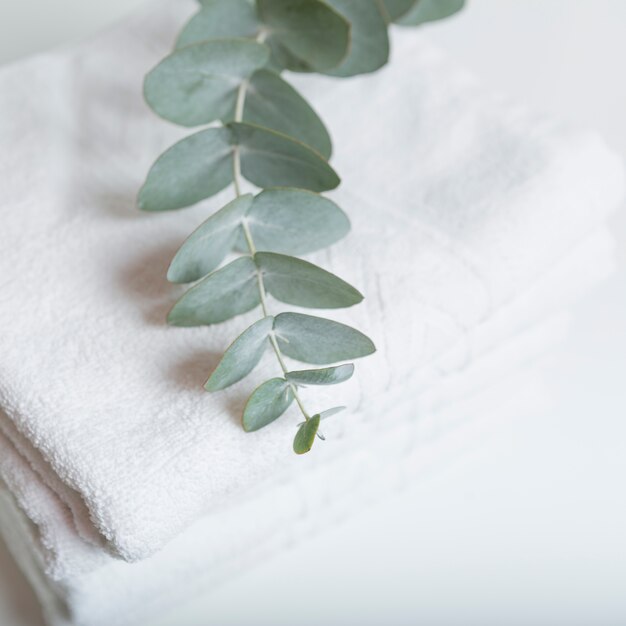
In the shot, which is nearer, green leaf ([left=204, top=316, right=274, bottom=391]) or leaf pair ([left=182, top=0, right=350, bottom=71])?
green leaf ([left=204, top=316, right=274, bottom=391])

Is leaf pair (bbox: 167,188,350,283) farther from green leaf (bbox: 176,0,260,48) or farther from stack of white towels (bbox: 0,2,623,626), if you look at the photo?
green leaf (bbox: 176,0,260,48)

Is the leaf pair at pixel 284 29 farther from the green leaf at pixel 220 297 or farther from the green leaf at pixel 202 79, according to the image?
the green leaf at pixel 220 297

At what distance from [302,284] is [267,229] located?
1.8 inches

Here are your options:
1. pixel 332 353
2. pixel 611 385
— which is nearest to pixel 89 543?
pixel 332 353

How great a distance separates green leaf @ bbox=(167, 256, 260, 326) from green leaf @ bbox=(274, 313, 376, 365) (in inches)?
1.3

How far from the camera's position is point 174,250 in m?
0.65

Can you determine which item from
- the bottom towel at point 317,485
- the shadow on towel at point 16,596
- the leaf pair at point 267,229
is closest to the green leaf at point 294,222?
the leaf pair at point 267,229

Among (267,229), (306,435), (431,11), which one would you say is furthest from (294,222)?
(431,11)

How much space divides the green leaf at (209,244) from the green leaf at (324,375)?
87mm

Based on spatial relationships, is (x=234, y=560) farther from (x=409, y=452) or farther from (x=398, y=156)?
(x=398, y=156)

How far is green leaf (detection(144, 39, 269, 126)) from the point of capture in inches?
24.6

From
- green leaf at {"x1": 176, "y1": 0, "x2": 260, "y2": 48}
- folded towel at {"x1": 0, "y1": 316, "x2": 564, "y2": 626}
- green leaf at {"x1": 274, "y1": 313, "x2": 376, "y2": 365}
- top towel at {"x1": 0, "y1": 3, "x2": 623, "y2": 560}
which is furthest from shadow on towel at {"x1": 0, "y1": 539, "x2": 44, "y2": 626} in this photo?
green leaf at {"x1": 176, "y1": 0, "x2": 260, "y2": 48}

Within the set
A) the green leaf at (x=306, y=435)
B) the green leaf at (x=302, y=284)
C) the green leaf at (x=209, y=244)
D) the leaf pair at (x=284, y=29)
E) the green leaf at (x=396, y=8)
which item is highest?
the leaf pair at (x=284, y=29)

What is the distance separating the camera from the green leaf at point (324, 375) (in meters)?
0.54
